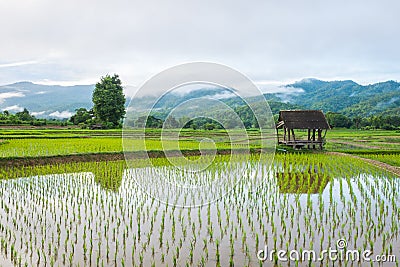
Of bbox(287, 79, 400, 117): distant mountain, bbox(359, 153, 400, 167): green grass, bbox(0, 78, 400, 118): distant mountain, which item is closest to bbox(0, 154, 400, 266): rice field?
bbox(0, 78, 400, 118): distant mountain

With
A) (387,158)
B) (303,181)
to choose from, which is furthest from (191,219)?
(387,158)

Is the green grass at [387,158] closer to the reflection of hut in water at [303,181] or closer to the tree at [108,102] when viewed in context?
the reflection of hut in water at [303,181]

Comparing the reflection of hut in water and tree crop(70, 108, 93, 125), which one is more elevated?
tree crop(70, 108, 93, 125)

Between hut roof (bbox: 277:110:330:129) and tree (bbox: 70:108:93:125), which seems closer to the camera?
hut roof (bbox: 277:110:330:129)

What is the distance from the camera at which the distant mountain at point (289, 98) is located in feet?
28.3

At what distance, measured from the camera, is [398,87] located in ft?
305

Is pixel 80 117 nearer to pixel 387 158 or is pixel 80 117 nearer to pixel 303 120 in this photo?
pixel 303 120

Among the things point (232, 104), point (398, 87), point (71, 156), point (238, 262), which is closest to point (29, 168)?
point (71, 156)

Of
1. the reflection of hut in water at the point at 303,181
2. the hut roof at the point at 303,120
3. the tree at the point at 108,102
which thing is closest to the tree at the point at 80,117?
the tree at the point at 108,102

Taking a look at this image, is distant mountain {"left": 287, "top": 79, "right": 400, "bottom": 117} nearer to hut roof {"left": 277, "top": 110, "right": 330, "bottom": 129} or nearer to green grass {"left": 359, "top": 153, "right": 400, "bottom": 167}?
hut roof {"left": 277, "top": 110, "right": 330, "bottom": 129}

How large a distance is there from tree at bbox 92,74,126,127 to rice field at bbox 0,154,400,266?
25954 mm

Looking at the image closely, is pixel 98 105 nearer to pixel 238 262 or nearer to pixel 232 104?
pixel 232 104

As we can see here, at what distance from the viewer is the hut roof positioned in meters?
16.7

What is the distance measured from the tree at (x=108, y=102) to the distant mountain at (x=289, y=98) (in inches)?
81.9
